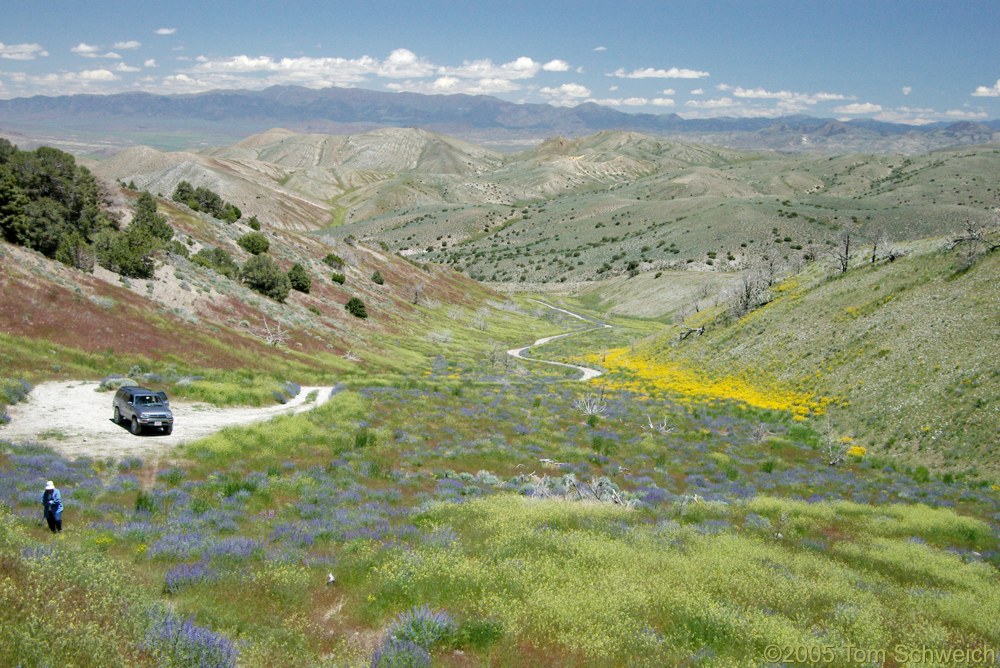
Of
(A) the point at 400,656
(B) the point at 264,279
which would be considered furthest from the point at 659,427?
(B) the point at 264,279

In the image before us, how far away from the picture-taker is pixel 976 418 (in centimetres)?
2798

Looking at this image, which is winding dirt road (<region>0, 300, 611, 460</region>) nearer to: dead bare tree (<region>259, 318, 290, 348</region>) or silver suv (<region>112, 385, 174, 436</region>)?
silver suv (<region>112, 385, 174, 436</region>)

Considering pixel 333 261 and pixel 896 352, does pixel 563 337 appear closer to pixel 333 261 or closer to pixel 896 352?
pixel 333 261

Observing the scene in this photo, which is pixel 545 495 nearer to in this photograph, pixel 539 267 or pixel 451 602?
pixel 451 602

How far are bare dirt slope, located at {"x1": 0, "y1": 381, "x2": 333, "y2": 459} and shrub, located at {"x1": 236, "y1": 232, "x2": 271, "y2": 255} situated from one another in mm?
41118

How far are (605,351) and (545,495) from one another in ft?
174

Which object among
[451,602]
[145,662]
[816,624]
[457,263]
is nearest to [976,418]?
[816,624]

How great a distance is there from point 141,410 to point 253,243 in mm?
48608

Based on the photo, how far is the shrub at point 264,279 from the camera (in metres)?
55.9

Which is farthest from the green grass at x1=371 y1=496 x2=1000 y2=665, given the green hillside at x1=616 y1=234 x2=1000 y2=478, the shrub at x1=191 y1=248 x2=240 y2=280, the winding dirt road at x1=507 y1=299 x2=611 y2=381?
the shrub at x1=191 y1=248 x2=240 y2=280

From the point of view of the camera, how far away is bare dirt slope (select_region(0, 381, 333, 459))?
2046 cm

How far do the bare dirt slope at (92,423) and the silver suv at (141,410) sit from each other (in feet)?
1.27

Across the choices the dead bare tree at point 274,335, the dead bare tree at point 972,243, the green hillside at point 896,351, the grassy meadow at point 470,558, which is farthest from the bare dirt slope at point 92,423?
the dead bare tree at point 972,243

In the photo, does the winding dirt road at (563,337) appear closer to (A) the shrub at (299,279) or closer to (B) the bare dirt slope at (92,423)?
(A) the shrub at (299,279)
